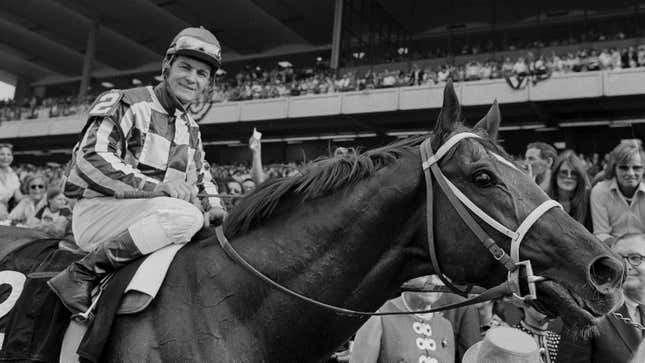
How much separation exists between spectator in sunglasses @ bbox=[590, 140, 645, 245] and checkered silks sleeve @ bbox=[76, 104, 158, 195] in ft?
10.6

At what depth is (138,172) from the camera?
2.30 meters

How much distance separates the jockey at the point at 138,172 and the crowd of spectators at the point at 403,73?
36.6ft

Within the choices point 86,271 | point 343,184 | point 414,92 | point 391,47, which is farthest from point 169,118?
point 391,47

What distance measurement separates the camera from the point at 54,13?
28500mm

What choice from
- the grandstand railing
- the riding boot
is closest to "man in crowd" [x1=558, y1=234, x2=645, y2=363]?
the riding boot

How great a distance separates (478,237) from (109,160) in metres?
1.53

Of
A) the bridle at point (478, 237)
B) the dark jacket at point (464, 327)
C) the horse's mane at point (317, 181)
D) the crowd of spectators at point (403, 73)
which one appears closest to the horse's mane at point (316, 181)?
the horse's mane at point (317, 181)

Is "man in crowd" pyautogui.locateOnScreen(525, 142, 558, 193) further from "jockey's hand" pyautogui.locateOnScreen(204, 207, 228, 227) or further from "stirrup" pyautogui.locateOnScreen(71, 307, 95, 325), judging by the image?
"stirrup" pyautogui.locateOnScreen(71, 307, 95, 325)

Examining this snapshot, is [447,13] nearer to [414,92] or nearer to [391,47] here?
[391,47]

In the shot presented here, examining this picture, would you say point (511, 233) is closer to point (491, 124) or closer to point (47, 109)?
point (491, 124)

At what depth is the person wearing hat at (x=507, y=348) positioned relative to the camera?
2.41 m

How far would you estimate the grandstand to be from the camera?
17.7m

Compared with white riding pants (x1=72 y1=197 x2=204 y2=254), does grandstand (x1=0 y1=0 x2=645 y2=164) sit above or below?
above

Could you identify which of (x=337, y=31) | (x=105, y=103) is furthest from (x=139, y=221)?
(x=337, y=31)
